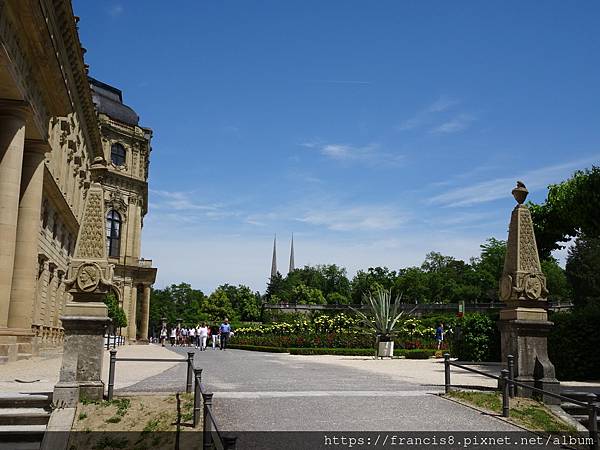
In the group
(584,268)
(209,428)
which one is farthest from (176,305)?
(209,428)

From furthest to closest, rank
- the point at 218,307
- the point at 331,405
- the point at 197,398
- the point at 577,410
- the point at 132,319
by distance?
the point at 218,307 < the point at 132,319 < the point at 577,410 < the point at 331,405 < the point at 197,398

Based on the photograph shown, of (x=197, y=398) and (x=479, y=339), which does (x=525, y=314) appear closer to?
(x=197, y=398)

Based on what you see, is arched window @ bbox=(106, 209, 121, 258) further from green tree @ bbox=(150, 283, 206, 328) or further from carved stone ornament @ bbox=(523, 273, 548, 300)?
carved stone ornament @ bbox=(523, 273, 548, 300)

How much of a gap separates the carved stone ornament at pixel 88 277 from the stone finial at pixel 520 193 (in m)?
8.42

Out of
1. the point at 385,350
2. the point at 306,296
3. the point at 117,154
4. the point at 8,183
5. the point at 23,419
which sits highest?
the point at 117,154

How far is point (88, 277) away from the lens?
10812 mm

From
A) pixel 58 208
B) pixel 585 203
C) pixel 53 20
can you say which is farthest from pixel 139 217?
pixel 585 203

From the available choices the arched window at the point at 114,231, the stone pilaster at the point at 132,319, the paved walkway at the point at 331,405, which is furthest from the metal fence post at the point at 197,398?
the arched window at the point at 114,231

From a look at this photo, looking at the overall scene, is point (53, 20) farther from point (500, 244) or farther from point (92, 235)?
point (500, 244)

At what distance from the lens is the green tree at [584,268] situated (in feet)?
178

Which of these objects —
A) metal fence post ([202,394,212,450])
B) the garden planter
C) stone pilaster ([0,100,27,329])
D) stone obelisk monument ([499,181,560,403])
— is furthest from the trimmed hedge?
A: metal fence post ([202,394,212,450])

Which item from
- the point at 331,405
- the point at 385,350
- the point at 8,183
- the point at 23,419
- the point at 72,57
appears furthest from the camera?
the point at 72,57

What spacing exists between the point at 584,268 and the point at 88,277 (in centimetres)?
5975

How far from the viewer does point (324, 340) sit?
34.9 meters
